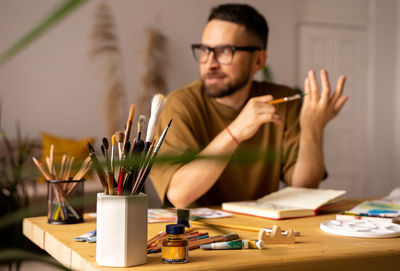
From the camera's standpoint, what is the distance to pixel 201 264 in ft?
2.70

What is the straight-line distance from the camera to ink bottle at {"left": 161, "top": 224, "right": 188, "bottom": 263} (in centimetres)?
82

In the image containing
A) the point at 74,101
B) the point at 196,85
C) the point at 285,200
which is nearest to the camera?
the point at 285,200

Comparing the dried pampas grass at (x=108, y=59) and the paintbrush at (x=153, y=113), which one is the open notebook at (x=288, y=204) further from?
the dried pampas grass at (x=108, y=59)

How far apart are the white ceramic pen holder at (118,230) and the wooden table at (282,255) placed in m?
0.02

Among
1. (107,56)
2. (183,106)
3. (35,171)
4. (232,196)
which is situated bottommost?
(232,196)

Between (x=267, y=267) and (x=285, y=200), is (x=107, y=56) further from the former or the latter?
(x=267, y=267)

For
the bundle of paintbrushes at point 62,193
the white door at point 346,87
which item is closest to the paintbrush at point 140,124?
the bundle of paintbrushes at point 62,193

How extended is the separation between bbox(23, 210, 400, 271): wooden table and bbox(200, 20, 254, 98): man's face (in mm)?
910

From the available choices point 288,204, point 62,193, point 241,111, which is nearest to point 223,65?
point 241,111

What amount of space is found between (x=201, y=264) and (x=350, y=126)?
5.74 m

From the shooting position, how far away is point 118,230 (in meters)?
0.79

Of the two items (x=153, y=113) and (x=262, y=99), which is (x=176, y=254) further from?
(x=262, y=99)

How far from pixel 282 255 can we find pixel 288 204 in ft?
1.95

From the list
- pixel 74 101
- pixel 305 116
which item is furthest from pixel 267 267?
pixel 74 101
